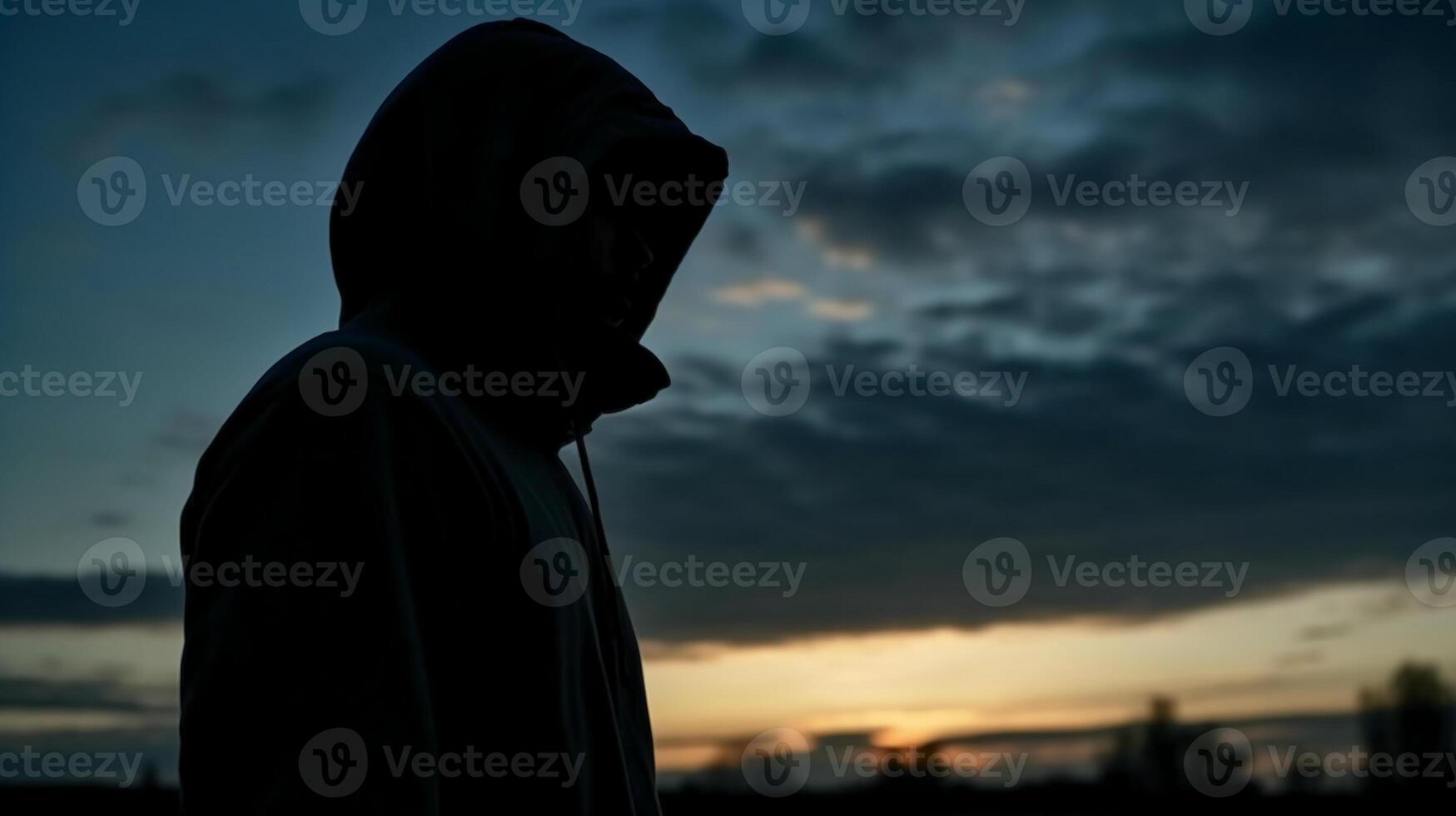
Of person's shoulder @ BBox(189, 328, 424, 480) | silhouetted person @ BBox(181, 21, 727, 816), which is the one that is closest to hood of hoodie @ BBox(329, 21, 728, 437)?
silhouetted person @ BBox(181, 21, 727, 816)

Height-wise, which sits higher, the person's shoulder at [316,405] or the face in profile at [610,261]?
the face in profile at [610,261]

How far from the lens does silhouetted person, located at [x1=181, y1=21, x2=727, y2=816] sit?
→ 5.25 feet

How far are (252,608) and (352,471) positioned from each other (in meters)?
0.26

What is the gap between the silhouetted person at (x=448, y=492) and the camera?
5.25 feet

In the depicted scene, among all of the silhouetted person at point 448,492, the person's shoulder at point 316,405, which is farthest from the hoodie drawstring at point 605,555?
the person's shoulder at point 316,405

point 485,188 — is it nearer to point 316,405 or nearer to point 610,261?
point 610,261

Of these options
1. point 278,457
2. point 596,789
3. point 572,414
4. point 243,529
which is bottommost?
point 596,789

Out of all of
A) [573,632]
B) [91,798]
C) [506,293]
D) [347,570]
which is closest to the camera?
[347,570]

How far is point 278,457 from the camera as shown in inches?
68.2

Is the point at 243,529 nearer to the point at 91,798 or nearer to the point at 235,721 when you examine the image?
the point at 235,721

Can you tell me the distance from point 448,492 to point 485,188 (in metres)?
0.78

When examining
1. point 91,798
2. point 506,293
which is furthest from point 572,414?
point 91,798

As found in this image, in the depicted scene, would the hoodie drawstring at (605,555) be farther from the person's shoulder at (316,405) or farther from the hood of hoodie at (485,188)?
the person's shoulder at (316,405)

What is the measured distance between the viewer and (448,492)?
76.7 inches
